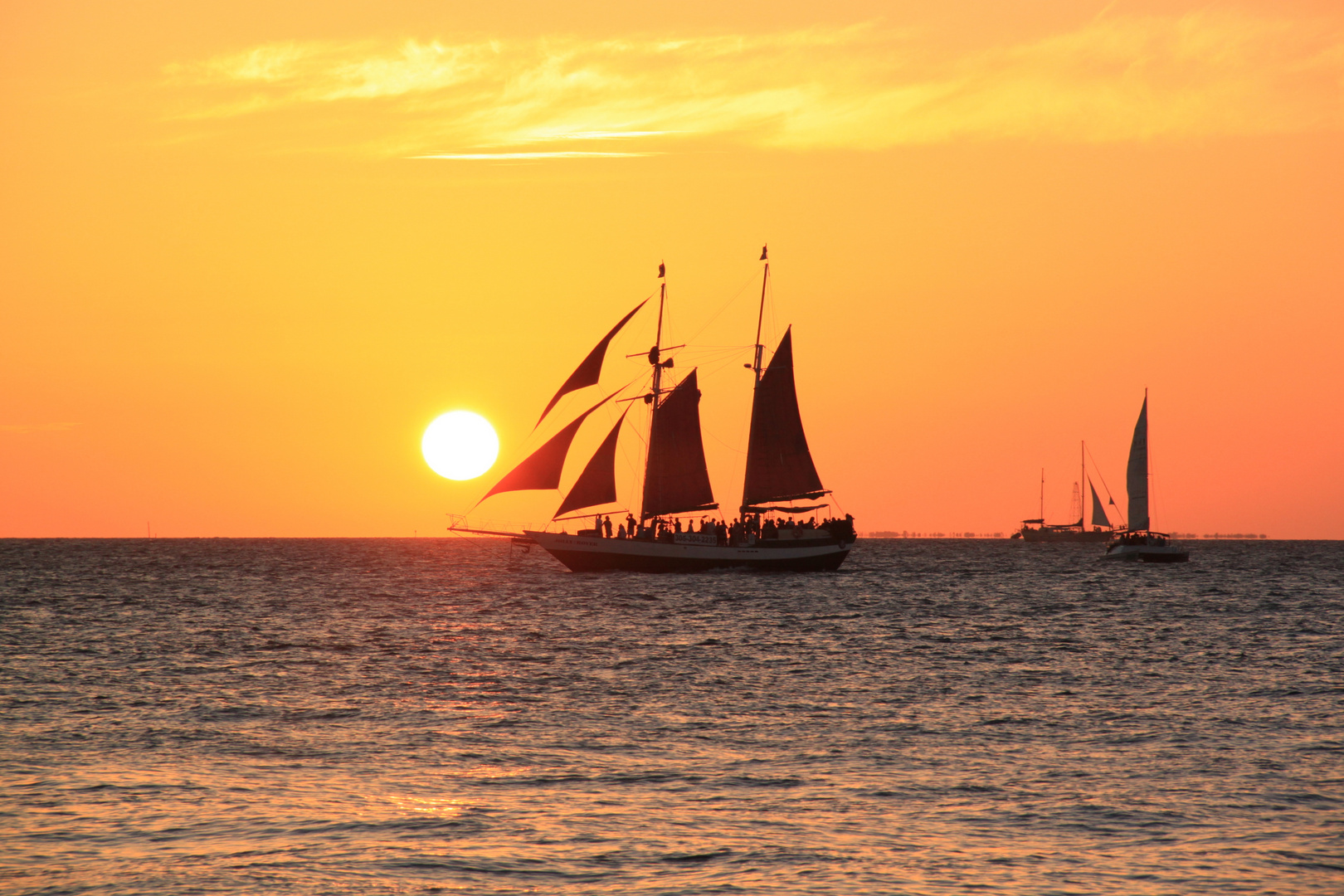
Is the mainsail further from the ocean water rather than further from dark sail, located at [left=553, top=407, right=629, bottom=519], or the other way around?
the ocean water

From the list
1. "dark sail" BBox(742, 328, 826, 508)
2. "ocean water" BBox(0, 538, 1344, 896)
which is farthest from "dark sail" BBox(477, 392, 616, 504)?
"ocean water" BBox(0, 538, 1344, 896)

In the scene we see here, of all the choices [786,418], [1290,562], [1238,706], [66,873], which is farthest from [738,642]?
[1290,562]

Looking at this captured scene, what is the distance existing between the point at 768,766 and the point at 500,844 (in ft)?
24.9

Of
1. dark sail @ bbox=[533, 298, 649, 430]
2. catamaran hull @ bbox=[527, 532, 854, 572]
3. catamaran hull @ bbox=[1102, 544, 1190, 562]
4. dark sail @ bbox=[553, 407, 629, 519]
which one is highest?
dark sail @ bbox=[533, 298, 649, 430]

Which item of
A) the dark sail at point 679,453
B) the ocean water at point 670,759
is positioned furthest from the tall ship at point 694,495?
the ocean water at point 670,759

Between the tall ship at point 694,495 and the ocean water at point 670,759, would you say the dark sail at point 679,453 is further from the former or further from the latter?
the ocean water at point 670,759

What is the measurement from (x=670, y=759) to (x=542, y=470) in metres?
62.5

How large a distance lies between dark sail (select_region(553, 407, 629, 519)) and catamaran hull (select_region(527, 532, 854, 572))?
5904mm

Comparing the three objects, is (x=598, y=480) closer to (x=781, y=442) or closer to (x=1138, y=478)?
(x=781, y=442)

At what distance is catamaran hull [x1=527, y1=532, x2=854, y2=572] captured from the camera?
96.9 m

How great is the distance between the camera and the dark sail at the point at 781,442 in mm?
98500

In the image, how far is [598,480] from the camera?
299 ft

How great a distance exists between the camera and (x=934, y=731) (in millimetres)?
29734

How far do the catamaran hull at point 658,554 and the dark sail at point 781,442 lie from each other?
485 centimetres
